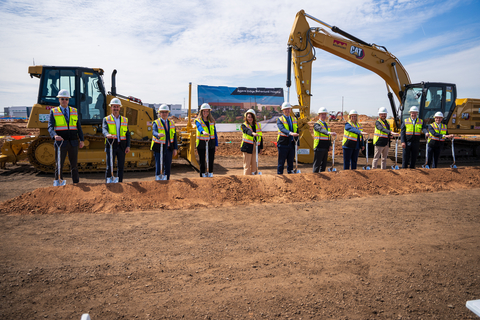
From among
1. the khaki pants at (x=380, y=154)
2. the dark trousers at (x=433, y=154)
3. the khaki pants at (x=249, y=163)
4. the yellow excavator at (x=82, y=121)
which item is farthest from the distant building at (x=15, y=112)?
the dark trousers at (x=433, y=154)

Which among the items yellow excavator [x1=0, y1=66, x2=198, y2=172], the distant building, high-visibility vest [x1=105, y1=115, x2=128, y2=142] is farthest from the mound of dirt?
the distant building

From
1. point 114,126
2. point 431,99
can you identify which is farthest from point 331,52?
point 114,126

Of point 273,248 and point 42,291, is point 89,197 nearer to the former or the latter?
point 42,291

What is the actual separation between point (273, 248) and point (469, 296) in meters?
2.00

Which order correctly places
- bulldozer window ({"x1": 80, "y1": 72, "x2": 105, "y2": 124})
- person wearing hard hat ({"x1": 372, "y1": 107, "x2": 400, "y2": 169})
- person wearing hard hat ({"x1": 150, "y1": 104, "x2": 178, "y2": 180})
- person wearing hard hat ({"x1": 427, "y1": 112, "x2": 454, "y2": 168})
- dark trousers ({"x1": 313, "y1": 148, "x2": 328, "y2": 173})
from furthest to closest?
bulldozer window ({"x1": 80, "y1": 72, "x2": 105, "y2": 124})
person wearing hard hat ({"x1": 427, "y1": 112, "x2": 454, "y2": 168})
person wearing hard hat ({"x1": 372, "y1": 107, "x2": 400, "y2": 169})
dark trousers ({"x1": 313, "y1": 148, "x2": 328, "y2": 173})
person wearing hard hat ({"x1": 150, "y1": 104, "x2": 178, "y2": 180})

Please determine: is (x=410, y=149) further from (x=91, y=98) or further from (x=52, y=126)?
(x=91, y=98)

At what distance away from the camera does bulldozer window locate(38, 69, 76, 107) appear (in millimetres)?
9047

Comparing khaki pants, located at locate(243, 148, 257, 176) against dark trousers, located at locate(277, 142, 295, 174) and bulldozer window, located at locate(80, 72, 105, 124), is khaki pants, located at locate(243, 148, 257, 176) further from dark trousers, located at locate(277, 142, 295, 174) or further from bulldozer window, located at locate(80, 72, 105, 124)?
bulldozer window, located at locate(80, 72, 105, 124)

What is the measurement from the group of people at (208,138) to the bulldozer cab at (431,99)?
2.93 m

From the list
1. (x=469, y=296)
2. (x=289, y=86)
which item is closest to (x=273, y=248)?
(x=469, y=296)

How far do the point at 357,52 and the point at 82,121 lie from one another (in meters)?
9.97

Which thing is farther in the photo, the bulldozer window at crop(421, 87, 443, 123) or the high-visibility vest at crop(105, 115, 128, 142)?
the bulldozer window at crop(421, 87, 443, 123)

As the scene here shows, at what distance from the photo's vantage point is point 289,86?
10.6 m

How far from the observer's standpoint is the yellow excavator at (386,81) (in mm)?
10625
